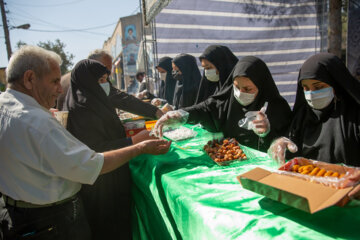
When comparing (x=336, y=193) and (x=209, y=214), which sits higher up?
(x=336, y=193)

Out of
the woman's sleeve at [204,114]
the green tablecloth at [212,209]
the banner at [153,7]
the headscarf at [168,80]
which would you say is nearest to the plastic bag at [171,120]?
the woman's sleeve at [204,114]

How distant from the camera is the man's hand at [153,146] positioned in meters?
1.73

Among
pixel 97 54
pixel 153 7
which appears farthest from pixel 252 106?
pixel 153 7

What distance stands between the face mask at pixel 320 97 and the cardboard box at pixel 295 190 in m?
0.84

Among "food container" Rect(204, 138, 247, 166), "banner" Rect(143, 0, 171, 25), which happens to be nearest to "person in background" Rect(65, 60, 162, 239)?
"food container" Rect(204, 138, 247, 166)

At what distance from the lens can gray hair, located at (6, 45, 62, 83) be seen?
4.30ft

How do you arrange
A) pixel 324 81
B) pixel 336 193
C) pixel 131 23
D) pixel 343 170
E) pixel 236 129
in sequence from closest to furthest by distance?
pixel 336 193, pixel 343 170, pixel 324 81, pixel 236 129, pixel 131 23

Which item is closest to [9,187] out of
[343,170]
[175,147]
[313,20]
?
[175,147]

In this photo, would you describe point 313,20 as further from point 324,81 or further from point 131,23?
point 131,23

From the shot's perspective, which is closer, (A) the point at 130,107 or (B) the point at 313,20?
(A) the point at 130,107

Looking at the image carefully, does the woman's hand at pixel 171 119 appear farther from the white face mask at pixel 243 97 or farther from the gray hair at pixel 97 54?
the gray hair at pixel 97 54

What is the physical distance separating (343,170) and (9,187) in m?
1.70

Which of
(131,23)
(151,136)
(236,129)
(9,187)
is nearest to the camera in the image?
(9,187)

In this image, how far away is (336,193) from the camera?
94cm
